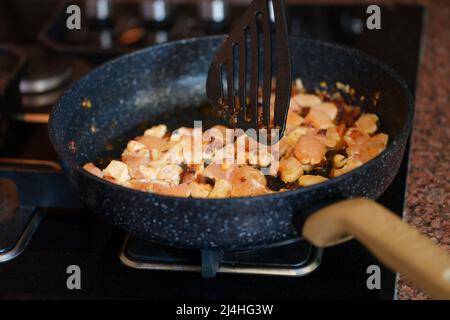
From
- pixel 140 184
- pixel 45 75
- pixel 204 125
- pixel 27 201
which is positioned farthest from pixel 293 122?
pixel 45 75

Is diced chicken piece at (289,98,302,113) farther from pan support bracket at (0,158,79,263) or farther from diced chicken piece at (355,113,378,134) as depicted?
pan support bracket at (0,158,79,263)

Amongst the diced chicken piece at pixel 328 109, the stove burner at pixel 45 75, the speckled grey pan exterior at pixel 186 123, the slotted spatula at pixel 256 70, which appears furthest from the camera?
the stove burner at pixel 45 75

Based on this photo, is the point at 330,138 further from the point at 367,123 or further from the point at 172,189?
the point at 172,189

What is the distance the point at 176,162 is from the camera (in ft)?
3.03

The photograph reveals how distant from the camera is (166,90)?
3.60 ft

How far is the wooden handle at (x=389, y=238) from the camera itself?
564 mm

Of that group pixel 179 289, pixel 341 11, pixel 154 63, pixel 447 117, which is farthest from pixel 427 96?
pixel 179 289

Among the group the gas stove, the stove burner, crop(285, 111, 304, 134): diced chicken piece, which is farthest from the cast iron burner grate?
the stove burner

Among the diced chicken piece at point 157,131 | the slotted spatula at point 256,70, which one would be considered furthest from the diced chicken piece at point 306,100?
the diced chicken piece at point 157,131

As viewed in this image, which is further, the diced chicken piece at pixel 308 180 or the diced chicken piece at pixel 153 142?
the diced chicken piece at pixel 153 142

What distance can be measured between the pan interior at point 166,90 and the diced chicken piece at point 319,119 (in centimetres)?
7

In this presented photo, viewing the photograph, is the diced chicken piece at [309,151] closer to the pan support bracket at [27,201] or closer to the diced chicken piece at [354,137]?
the diced chicken piece at [354,137]

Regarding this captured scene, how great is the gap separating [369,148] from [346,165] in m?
0.05
